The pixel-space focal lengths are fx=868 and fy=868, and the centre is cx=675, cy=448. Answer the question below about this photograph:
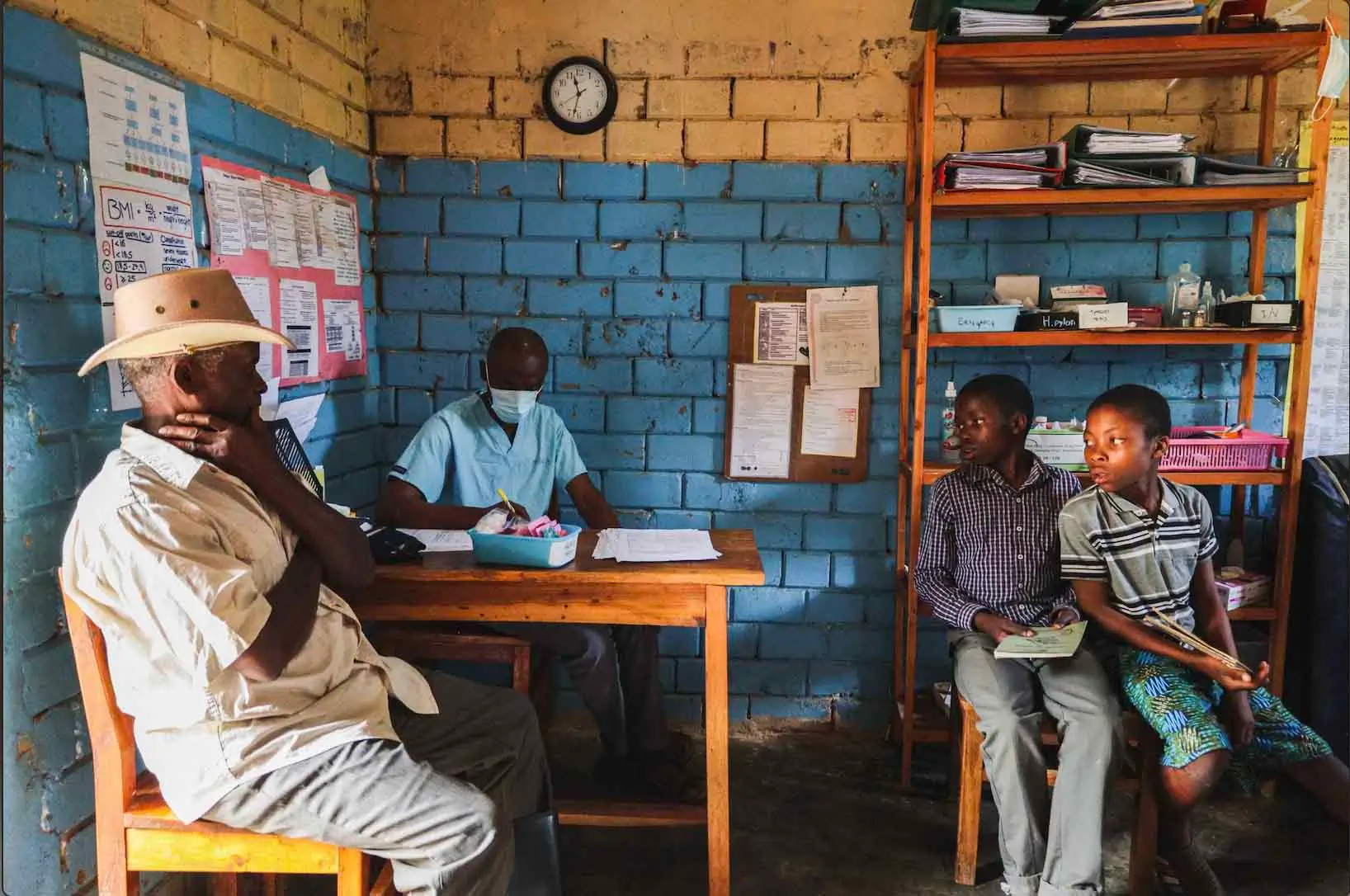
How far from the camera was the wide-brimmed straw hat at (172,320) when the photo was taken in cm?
162

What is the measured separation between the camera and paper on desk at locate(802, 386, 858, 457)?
10.7ft

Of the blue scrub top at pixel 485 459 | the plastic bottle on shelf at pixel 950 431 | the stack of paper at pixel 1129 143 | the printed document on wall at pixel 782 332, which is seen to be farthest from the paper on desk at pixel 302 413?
the stack of paper at pixel 1129 143

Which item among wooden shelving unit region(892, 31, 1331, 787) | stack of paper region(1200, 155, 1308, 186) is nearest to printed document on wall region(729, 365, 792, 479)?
wooden shelving unit region(892, 31, 1331, 787)

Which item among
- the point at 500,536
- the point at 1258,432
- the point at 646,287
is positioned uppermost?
the point at 646,287

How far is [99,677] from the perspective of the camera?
1611 millimetres

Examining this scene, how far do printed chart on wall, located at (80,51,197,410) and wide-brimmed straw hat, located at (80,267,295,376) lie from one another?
0.29 metres

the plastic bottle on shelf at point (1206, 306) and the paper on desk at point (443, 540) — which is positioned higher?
the plastic bottle on shelf at point (1206, 306)

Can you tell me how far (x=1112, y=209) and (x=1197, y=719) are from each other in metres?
1.77

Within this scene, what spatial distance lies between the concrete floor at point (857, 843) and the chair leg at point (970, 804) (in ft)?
0.19

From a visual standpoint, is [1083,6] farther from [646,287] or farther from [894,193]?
[646,287]

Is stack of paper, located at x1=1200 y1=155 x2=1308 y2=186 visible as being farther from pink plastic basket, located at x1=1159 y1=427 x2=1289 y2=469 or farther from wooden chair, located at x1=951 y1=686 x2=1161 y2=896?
wooden chair, located at x1=951 y1=686 x2=1161 y2=896

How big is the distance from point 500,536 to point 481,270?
150 cm

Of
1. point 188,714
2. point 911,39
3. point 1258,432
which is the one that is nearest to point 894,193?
point 911,39

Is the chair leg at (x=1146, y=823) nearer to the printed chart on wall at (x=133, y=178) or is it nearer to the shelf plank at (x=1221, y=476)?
the shelf plank at (x=1221, y=476)
